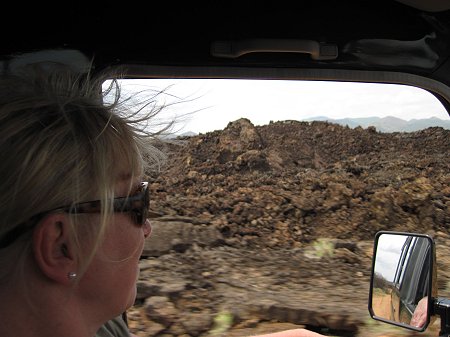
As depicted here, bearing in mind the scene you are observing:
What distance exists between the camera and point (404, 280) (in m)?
1.70

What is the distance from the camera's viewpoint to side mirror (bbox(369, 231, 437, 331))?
161 cm

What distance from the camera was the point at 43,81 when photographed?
3.92 ft

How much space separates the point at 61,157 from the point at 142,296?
147 inches

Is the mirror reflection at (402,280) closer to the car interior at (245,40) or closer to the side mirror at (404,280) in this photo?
the side mirror at (404,280)

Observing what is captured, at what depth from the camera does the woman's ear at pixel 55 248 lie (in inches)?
40.5

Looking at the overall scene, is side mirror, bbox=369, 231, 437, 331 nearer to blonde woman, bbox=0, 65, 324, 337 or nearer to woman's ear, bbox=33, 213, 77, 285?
blonde woman, bbox=0, 65, 324, 337

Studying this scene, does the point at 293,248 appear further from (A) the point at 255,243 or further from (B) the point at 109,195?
(B) the point at 109,195

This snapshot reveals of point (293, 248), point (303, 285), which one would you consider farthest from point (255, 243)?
point (303, 285)

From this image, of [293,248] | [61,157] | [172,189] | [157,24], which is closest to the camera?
[61,157]

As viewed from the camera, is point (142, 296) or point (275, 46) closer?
point (275, 46)

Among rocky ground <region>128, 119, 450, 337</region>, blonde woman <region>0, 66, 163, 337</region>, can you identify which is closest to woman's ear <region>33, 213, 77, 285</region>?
blonde woman <region>0, 66, 163, 337</region>

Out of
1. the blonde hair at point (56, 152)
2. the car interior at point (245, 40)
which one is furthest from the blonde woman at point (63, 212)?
the car interior at point (245, 40)

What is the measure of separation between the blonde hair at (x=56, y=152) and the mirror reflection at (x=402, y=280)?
3.06 feet

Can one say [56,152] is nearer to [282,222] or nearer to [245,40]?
[245,40]
